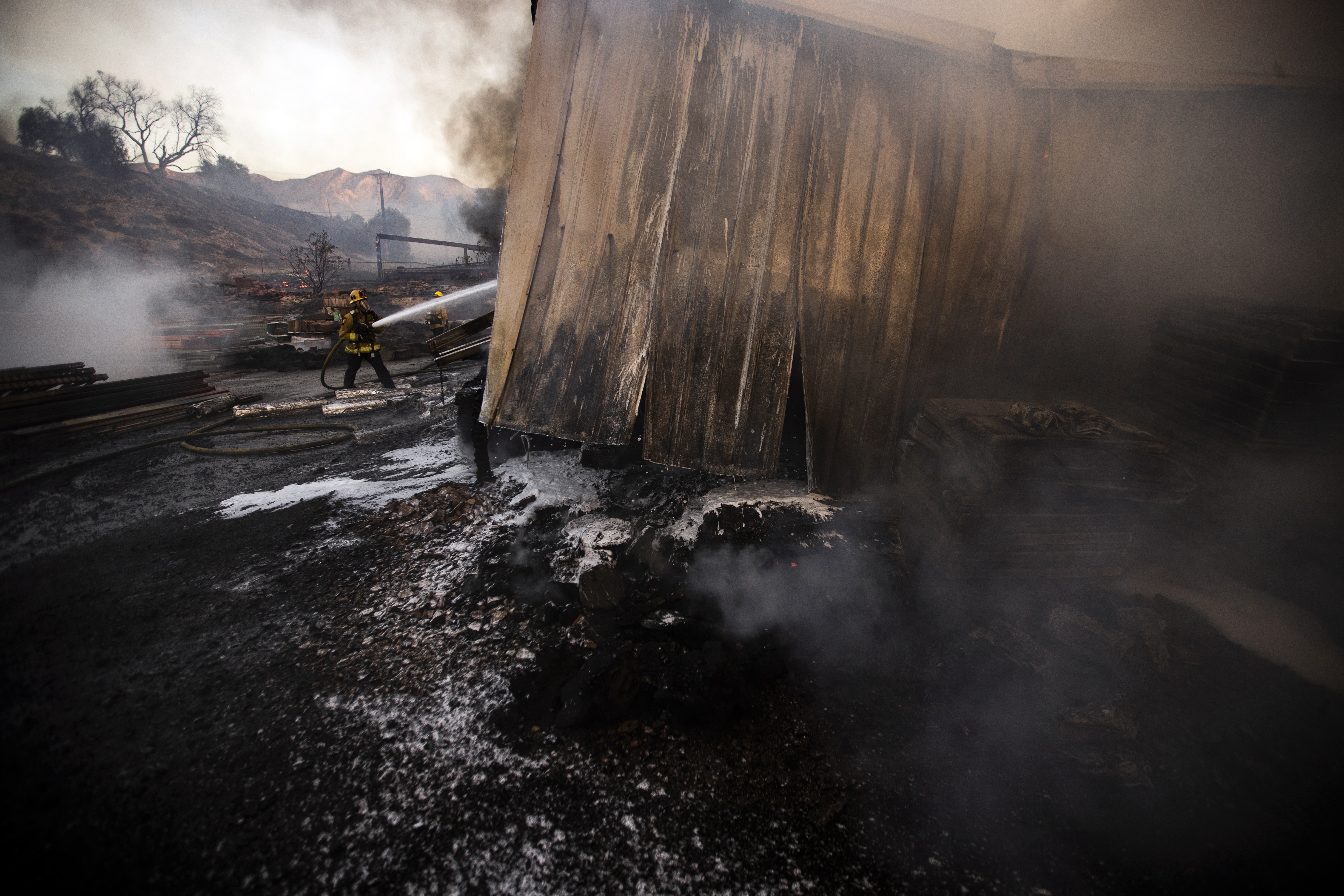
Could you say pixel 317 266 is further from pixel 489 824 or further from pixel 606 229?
pixel 489 824

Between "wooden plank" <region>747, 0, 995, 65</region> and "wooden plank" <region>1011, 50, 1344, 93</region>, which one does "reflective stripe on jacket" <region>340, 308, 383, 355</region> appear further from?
"wooden plank" <region>1011, 50, 1344, 93</region>

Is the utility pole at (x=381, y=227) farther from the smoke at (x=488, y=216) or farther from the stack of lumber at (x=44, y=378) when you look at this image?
the stack of lumber at (x=44, y=378)

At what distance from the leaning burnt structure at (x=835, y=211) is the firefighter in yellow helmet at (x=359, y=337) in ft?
18.8

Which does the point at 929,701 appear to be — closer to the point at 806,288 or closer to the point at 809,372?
the point at 809,372

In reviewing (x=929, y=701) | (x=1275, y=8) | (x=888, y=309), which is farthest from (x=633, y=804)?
(x=1275, y=8)

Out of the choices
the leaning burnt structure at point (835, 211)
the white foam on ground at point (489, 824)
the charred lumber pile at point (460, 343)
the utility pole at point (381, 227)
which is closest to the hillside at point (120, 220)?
the utility pole at point (381, 227)

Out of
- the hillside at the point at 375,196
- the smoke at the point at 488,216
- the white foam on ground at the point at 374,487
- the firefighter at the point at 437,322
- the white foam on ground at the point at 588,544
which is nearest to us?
the white foam on ground at the point at 588,544

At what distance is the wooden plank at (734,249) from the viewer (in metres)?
3.50

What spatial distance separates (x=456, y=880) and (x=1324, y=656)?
5.02 m

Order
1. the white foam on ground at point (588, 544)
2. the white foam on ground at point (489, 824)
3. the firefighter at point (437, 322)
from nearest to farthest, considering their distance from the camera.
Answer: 1. the white foam on ground at point (489, 824)
2. the white foam on ground at point (588, 544)
3. the firefighter at point (437, 322)

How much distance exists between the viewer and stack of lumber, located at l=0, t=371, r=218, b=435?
19.8 feet

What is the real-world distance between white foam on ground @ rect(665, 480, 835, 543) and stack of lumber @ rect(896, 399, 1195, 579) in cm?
86

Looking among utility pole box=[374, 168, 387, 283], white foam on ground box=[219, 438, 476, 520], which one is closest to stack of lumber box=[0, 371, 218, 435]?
white foam on ground box=[219, 438, 476, 520]

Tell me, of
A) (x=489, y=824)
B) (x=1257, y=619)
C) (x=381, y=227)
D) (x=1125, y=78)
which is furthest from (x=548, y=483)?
(x=381, y=227)
